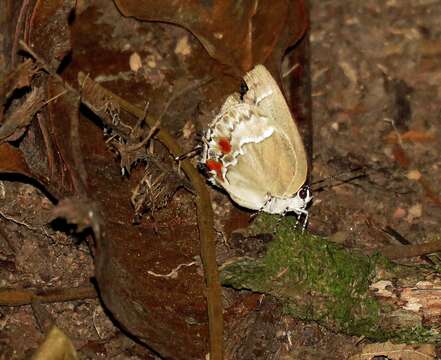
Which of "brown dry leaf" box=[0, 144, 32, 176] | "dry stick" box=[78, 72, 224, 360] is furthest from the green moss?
"brown dry leaf" box=[0, 144, 32, 176]

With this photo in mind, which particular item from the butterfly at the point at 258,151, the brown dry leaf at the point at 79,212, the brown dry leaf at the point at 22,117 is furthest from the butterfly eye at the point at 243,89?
the brown dry leaf at the point at 79,212

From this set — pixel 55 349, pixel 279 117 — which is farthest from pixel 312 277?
pixel 55 349

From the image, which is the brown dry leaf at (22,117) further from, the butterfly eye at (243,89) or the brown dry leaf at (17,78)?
the butterfly eye at (243,89)

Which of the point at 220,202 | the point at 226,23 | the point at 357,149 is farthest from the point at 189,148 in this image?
the point at 357,149

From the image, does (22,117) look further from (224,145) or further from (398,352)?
(398,352)

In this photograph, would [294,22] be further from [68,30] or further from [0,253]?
[0,253]

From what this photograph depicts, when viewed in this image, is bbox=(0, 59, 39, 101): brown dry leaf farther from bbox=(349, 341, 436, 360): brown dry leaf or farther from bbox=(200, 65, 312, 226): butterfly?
bbox=(349, 341, 436, 360): brown dry leaf
